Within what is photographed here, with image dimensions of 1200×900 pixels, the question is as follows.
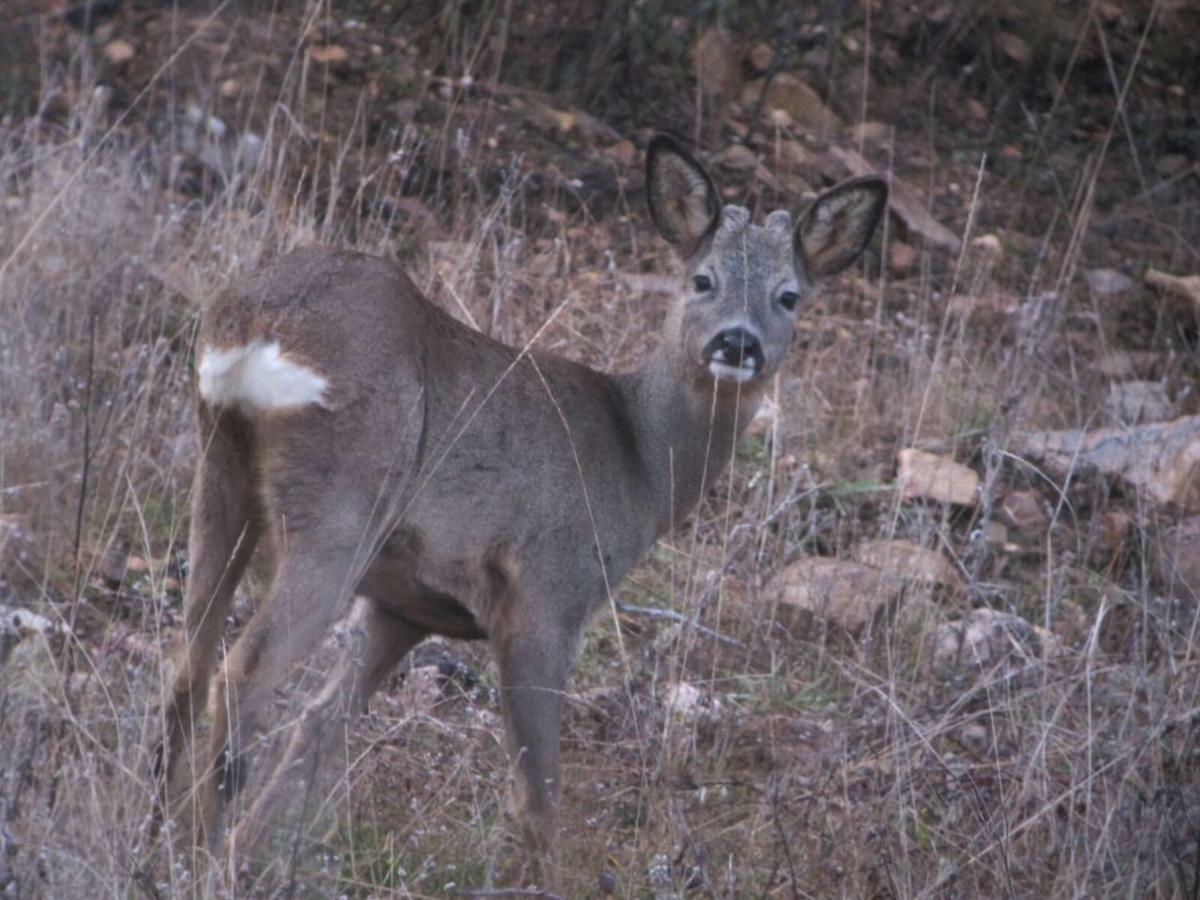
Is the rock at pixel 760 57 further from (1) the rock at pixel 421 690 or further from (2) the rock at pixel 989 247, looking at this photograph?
(1) the rock at pixel 421 690

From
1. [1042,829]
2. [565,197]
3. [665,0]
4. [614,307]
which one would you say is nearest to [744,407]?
[1042,829]

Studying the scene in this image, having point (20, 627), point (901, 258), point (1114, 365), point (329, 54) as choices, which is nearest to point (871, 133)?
point (901, 258)

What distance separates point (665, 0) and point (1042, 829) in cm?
584

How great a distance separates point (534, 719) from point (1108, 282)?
17.9 feet

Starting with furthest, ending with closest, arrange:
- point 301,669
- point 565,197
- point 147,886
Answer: point 565,197, point 301,669, point 147,886

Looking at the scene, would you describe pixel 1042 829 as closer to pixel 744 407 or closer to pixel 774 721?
pixel 774 721

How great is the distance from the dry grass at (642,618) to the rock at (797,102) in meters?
1.32

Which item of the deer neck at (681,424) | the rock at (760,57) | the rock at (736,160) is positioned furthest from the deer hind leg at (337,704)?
the rock at (760,57)

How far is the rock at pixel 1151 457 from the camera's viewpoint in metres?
7.05

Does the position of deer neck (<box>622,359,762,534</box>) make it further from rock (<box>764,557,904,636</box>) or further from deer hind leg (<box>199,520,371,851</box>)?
deer hind leg (<box>199,520,371,851</box>)

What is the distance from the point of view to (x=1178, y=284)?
8.99m

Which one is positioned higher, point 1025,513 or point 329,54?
point 329,54

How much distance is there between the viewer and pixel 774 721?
5629 millimetres

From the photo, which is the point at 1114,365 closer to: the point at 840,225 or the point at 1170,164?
the point at 1170,164
